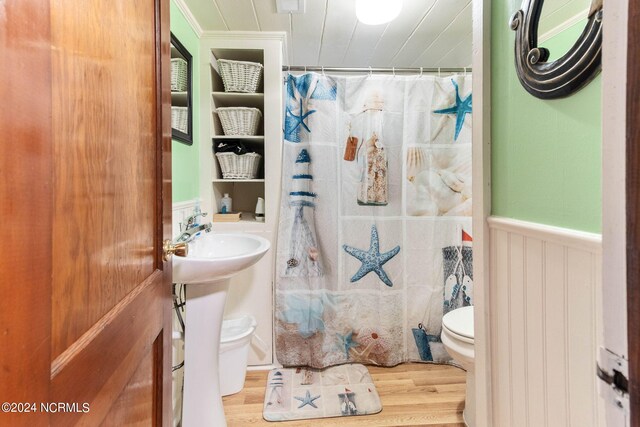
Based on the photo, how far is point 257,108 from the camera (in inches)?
78.6

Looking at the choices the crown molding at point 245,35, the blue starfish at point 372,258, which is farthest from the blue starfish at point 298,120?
the blue starfish at point 372,258

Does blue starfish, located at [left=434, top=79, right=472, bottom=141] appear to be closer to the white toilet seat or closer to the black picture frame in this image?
the white toilet seat

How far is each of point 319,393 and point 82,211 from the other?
1635 mm

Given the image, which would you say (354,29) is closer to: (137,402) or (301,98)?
(301,98)

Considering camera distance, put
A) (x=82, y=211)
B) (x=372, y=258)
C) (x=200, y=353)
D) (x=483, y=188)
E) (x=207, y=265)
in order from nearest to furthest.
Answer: (x=82, y=211) → (x=483, y=188) → (x=207, y=265) → (x=200, y=353) → (x=372, y=258)

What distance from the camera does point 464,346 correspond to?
1362 millimetres

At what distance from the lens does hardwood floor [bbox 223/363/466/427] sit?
1498 millimetres

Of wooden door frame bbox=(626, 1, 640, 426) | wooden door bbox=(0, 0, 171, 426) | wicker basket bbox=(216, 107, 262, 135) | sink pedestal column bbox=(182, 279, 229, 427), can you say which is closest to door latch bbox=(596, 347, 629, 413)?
wooden door frame bbox=(626, 1, 640, 426)

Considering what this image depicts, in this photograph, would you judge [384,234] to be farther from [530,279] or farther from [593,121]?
[593,121]

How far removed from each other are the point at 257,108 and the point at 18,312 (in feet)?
6.11

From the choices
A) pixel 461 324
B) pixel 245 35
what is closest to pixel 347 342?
pixel 461 324

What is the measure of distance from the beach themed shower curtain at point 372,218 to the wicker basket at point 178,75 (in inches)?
23.8

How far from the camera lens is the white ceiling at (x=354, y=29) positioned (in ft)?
5.27

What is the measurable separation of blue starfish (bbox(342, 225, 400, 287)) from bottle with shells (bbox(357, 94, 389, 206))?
29 centimetres
